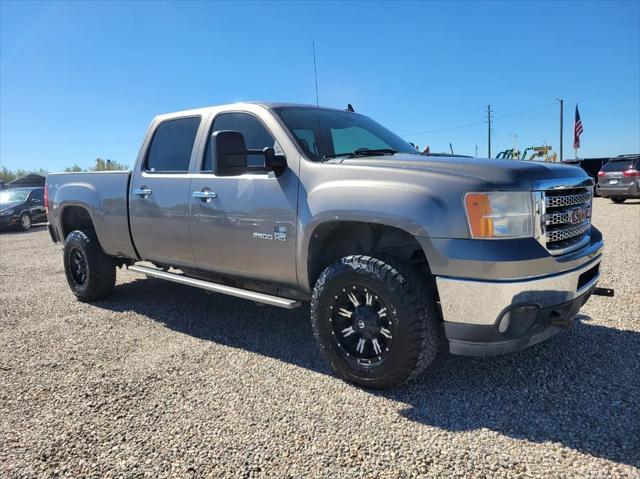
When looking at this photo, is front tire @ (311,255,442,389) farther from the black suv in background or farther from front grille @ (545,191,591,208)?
the black suv in background

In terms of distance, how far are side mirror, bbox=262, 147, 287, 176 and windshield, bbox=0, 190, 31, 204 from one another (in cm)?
1683

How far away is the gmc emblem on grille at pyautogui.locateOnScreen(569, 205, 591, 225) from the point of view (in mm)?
3033

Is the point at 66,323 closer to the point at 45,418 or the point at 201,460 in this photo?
the point at 45,418

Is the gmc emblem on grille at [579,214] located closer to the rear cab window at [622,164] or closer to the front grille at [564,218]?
the front grille at [564,218]

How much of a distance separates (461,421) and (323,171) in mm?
1778

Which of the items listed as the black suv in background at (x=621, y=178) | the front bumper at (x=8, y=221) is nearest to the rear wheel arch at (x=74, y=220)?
the front bumper at (x=8, y=221)

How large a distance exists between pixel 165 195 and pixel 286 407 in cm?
235

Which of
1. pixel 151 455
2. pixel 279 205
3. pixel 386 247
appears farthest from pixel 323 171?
pixel 151 455

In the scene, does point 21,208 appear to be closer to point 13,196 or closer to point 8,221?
point 8,221

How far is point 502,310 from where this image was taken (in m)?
2.63

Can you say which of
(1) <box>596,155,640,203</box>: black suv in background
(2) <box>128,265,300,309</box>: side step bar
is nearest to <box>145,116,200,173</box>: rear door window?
(2) <box>128,265,300,309</box>: side step bar

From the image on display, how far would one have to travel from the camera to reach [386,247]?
335 cm

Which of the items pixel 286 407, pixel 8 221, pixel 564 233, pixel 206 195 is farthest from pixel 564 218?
pixel 8 221

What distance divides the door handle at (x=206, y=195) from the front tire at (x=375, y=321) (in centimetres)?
126
